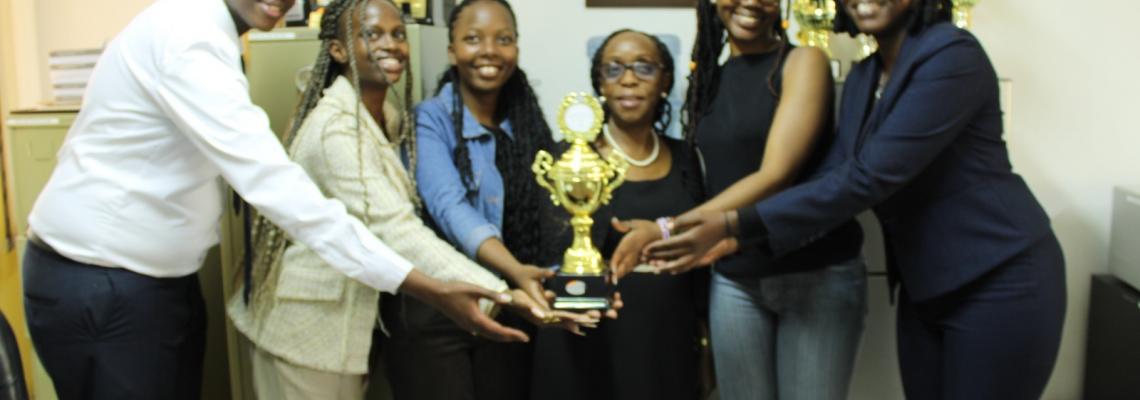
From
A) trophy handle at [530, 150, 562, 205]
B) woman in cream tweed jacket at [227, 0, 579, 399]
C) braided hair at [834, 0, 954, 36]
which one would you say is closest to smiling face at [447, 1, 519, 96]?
woman in cream tweed jacket at [227, 0, 579, 399]

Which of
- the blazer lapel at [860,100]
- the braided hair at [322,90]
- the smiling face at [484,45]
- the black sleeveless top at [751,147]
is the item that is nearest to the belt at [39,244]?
the braided hair at [322,90]

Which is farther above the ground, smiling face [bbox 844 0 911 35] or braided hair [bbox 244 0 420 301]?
smiling face [bbox 844 0 911 35]

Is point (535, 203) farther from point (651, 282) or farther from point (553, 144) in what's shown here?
point (651, 282)

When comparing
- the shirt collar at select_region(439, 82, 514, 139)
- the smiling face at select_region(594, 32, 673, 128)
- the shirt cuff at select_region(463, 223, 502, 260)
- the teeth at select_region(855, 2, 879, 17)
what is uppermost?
the teeth at select_region(855, 2, 879, 17)

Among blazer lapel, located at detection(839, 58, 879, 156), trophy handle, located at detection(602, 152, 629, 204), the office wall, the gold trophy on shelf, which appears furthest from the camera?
the office wall

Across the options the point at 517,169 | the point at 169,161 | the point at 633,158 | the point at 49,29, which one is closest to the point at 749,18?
the point at 633,158

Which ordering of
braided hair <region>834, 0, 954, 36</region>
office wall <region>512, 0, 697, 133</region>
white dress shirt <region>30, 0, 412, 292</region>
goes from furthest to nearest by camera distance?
office wall <region>512, 0, 697, 133</region>
braided hair <region>834, 0, 954, 36</region>
white dress shirt <region>30, 0, 412, 292</region>

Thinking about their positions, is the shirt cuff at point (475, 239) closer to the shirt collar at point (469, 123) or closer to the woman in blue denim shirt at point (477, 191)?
the woman in blue denim shirt at point (477, 191)

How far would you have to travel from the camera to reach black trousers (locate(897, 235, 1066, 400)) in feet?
5.57

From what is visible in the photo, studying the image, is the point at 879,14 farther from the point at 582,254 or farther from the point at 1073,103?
the point at 1073,103

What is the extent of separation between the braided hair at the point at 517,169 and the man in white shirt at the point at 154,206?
36 centimetres

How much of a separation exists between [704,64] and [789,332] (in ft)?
2.16

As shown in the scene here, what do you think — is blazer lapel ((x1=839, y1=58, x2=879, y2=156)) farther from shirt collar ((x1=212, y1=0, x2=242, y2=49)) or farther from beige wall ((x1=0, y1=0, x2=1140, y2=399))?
shirt collar ((x1=212, y1=0, x2=242, y2=49))

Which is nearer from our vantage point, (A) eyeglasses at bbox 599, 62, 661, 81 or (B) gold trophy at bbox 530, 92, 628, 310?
(B) gold trophy at bbox 530, 92, 628, 310
